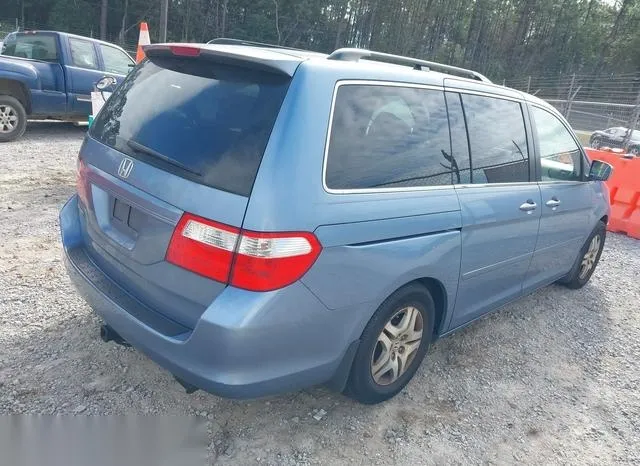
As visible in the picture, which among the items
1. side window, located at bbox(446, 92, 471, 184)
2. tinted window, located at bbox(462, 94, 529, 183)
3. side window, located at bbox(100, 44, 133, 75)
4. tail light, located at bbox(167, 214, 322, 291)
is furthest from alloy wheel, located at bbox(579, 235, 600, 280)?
side window, located at bbox(100, 44, 133, 75)

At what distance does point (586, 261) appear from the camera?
4.83 meters

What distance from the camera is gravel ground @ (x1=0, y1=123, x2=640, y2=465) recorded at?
2.51m

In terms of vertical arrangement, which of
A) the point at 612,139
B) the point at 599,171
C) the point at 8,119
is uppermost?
the point at 599,171

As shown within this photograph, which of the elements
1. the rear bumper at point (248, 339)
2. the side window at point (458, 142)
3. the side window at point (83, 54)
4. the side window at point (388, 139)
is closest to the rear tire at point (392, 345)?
the rear bumper at point (248, 339)

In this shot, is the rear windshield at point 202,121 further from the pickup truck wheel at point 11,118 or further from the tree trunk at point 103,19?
the tree trunk at point 103,19

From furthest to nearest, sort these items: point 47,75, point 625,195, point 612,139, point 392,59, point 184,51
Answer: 1. point 612,139
2. point 47,75
3. point 625,195
4. point 392,59
5. point 184,51

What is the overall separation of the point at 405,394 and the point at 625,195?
5.93m

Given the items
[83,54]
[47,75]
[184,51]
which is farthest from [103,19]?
[184,51]

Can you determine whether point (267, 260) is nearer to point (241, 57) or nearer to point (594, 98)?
point (241, 57)

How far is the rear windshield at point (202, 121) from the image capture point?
6.72ft

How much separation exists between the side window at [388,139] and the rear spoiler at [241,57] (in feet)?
0.89

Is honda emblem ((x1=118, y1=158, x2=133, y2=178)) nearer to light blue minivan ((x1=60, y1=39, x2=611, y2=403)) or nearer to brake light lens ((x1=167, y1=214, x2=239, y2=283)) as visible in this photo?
light blue minivan ((x1=60, y1=39, x2=611, y2=403))

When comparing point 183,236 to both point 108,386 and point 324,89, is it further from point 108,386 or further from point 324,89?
point 108,386

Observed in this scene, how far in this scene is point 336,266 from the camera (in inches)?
84.3
